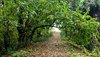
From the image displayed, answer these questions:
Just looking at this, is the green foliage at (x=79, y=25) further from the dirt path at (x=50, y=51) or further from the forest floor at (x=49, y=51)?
the dirt path at (x=50, y=51)

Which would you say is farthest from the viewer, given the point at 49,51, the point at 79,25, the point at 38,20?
the point at 38,20

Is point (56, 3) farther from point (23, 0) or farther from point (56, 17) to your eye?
point (23, 0)

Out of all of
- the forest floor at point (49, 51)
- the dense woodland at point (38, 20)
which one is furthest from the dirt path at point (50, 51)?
the dense woodland at point (38, 20)

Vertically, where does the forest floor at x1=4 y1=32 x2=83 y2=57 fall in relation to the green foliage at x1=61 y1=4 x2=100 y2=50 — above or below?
below

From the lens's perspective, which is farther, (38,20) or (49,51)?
(38,20)

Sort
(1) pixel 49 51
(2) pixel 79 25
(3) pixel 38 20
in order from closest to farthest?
(2) pixel 79 25 → (1) pixel 49 51 → (3) pixel 38 20

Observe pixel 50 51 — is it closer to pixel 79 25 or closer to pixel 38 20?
pixel 38 20

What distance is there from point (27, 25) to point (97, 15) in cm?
950

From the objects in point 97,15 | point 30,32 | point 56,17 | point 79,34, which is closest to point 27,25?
point 30,32

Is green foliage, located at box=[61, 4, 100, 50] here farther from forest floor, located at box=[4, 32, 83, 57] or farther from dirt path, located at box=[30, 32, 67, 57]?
dirt path, located at box=[30, 32, 67, 57]

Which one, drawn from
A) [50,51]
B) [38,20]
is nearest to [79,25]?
[50,51]

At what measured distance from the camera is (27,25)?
9086 mm

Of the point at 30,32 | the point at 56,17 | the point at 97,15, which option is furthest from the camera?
the point at 97,15

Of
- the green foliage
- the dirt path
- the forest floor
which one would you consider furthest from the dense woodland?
the dirt path
